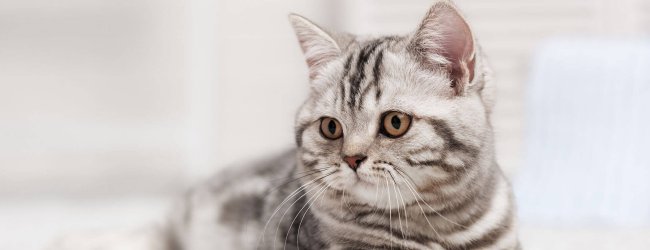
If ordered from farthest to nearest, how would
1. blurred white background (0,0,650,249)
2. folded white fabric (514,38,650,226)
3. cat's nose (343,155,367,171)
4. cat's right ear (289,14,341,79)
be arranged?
blurred white background (0,0,650,249), folded white fabric (514,38,650,226), cat's right ear (289,14,341,79), cat's nose (343,155,367,171)

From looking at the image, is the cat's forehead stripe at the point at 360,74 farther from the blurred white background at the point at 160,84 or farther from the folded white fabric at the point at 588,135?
the blurred white background at the point at 160,84

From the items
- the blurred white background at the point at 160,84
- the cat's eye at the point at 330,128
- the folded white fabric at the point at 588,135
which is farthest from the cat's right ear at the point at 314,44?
the blurred white background at the point at 160,84

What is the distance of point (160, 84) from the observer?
3.43m

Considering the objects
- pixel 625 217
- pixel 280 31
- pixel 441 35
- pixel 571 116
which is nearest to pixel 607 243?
pixel 625 217

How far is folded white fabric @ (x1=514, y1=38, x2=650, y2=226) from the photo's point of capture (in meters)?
2.09

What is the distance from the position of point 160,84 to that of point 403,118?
2.55 m

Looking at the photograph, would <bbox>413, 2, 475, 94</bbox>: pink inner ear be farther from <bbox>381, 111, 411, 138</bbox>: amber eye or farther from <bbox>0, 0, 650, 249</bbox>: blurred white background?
<bbox>0, 0, 650, 249</bbox>: blurred white background

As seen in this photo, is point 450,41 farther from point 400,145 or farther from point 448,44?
point 400,145

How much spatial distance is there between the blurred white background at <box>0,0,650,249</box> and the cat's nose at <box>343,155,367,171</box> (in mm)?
1786

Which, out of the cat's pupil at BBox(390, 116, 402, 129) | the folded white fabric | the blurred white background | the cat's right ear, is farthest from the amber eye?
the blurred white background

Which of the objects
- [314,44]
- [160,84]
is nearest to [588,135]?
[314,44]

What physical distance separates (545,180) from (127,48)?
6.68 feet

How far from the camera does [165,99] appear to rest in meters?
3.43

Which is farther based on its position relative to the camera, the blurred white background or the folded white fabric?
the blurred white background
